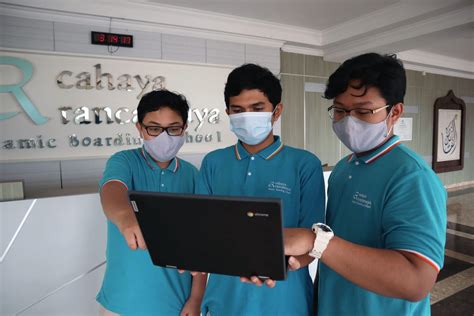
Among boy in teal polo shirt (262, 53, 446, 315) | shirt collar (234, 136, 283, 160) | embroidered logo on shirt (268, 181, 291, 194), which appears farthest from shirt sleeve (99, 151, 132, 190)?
boy in teal polo shirt (262, 53, 446, 315)

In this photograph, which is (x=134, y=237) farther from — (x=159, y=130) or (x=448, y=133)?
(x=448, y=133)

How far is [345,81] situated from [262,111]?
0.34 metres

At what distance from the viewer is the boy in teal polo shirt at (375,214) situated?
71 cm

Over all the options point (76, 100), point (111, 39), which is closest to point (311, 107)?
point (111, 39)

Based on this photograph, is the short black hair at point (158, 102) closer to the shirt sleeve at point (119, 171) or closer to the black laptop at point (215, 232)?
the shirt sleeve at point (119, 171)

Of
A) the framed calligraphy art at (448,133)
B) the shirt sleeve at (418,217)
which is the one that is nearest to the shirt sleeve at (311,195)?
the shirt sleeve at (418,217)

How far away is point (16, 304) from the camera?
202cm

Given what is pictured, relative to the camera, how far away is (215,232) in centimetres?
73

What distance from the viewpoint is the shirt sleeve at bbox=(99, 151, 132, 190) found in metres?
1.25

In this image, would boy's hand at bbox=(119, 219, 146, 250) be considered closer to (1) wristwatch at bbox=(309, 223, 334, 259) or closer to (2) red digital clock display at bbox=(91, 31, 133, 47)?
→ (1) wristwatch at bbox=(309, 223, 334, 259)

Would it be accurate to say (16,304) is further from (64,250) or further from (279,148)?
(279,148)

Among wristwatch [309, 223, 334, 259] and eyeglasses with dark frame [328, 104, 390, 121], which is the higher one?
eyeglasses with dark frame [328, 104, 390, 121]

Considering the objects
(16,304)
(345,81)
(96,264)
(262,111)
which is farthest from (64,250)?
(345,81)

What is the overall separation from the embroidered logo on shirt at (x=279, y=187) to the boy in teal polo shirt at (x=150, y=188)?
17.4 inches
